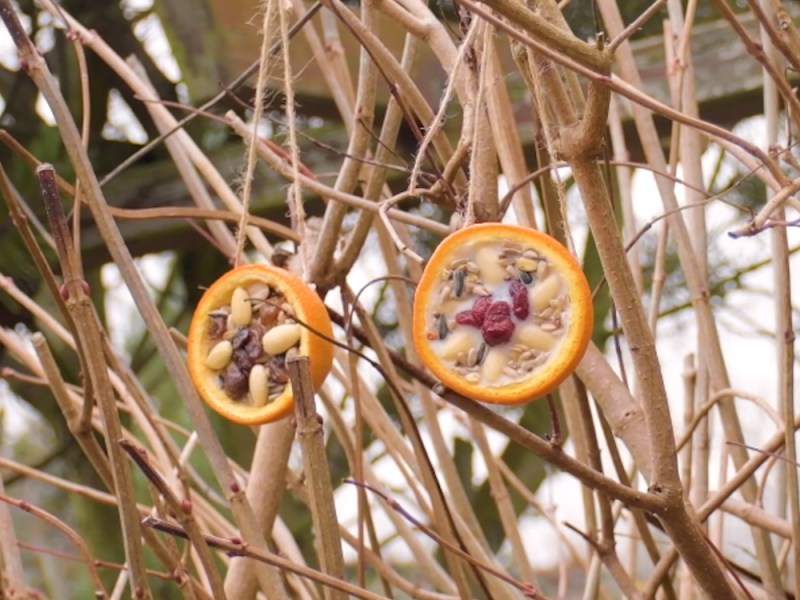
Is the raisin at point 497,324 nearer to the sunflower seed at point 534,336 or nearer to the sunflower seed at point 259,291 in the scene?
the sunflower seed at point 534,336

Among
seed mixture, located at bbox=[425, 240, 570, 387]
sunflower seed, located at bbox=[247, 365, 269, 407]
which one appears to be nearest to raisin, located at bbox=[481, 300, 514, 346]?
seed mixture, located at bbox=[425, 240, 570, 387]

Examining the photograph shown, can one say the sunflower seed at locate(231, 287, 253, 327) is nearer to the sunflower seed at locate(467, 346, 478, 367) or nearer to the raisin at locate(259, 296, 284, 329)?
the raisin at locate(259, 296, 284, 329)

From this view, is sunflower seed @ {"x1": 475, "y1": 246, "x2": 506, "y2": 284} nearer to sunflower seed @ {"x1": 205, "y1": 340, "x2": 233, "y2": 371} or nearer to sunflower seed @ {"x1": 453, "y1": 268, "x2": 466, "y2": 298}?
sunflower seed @ {"x1": 453, "y1": 268, "x2": 466, "y2": 298}

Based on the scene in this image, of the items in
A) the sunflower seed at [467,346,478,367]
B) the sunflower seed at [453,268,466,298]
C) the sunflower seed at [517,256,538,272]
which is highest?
the sunflower seed at [517,256,538,272]

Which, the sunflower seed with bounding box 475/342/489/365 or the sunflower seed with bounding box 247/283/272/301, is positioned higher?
the sunflower seed with bounding box 247/283/272/301

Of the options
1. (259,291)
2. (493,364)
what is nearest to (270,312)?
(259,291)

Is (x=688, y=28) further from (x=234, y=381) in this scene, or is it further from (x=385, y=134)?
(x=234, y=381)

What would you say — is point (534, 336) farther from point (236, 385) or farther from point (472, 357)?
point (236, 385)

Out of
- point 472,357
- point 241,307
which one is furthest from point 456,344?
point 241,307
